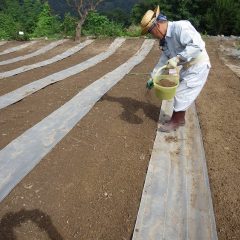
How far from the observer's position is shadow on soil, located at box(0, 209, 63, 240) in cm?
269

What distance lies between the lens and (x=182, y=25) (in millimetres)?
3801

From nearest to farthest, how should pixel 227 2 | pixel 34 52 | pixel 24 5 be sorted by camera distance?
pixel 34 52, pixel 227 2, pixel 24 5

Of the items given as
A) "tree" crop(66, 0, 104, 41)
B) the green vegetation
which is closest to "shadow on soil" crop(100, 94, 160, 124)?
"tree" crop(66, 0, 104, 41)

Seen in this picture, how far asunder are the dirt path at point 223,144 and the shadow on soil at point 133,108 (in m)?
0.67

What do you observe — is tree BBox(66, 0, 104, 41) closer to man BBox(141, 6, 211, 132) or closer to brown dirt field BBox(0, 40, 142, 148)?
brown dirt field BBox(0, 40, 142, 148)

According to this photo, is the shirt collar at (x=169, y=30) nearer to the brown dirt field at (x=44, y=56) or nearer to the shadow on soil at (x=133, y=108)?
the shadow on soil at (x=133, y=108)

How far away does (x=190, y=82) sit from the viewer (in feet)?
13.4

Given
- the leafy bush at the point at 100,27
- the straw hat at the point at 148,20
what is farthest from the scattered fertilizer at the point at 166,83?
the leafy bush at the point at 100,27

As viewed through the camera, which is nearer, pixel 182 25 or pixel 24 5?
pixel 182 25

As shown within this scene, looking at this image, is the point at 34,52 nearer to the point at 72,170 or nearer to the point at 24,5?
the point at 72,170

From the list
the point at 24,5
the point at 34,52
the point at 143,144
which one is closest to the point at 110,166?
the point at 143,144

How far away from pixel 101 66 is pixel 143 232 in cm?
613

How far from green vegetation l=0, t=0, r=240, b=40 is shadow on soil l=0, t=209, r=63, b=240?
10.8m

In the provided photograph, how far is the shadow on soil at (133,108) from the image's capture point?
15.9ft
